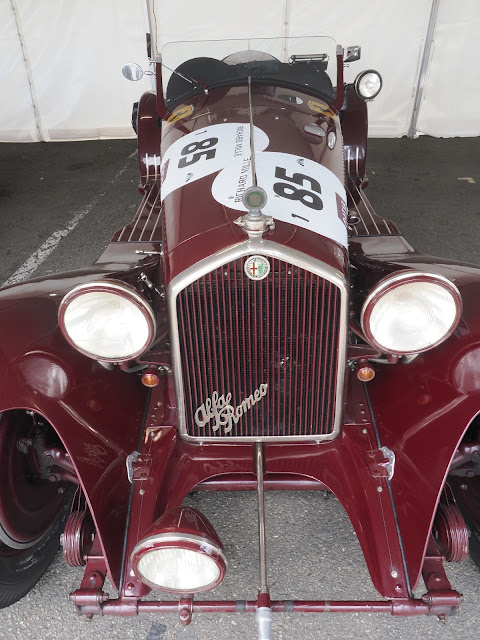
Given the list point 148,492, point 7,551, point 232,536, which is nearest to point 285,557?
point 232,536

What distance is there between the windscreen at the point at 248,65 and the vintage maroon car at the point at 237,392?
0.54 metres

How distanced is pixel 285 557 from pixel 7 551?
3.65 feet

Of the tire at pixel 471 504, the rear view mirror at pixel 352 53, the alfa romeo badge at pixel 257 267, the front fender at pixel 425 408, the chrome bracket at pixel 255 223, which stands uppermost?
the rear view mirror at pixel 352 53

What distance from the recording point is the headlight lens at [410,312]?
64.8 inches

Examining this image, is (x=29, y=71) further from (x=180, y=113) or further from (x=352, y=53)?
(x=352, y=53)

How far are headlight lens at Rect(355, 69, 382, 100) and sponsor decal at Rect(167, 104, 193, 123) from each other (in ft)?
3.95

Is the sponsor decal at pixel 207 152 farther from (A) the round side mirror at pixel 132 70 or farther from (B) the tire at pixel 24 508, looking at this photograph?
(B) the tire at pixel 24 508

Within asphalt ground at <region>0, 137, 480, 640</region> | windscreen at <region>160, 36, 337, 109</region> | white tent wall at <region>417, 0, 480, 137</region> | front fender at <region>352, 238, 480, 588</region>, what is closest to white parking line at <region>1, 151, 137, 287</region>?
asphalt ground at <region>0, 137, 480, 640</region>

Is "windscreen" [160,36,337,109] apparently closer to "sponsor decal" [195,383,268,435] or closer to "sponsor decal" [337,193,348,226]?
"sponsor decal" [337,193,348,226]

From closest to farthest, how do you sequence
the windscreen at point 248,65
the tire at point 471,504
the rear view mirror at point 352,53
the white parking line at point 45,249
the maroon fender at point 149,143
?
the tire at point 471,504 < the windscreen at point 248,65 < the rear view mirror at point 352,53 < the maroon fender at point 149,143 < the white parking line at point 45,249

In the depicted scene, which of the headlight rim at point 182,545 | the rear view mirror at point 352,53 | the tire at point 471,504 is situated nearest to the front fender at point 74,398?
the headlight rim at point 182,545

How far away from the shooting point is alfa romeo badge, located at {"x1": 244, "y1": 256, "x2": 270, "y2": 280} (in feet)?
5.70

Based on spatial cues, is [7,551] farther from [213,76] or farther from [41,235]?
[41,235]

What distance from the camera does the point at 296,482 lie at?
217 cm
